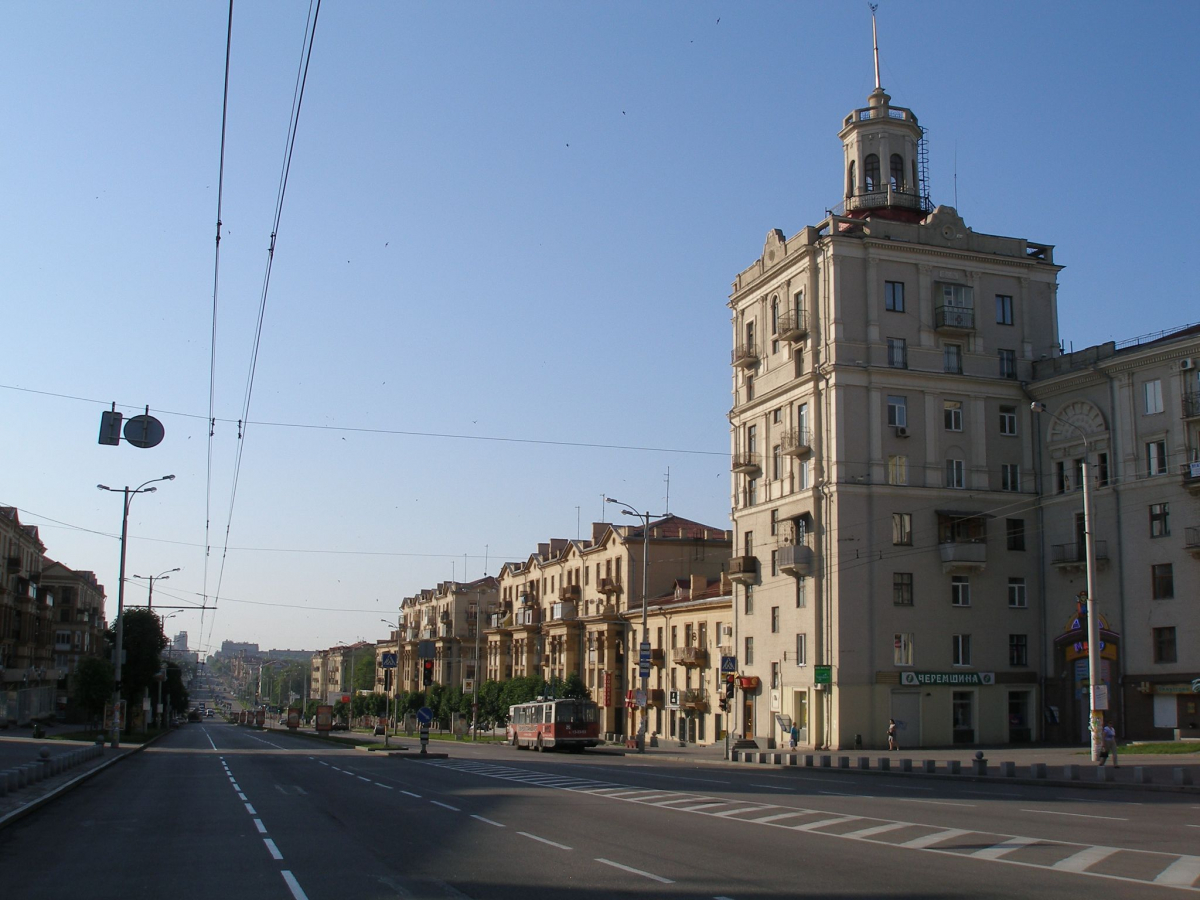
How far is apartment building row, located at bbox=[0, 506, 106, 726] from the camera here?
77000 millimetres

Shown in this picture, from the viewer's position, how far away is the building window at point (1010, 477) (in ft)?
171

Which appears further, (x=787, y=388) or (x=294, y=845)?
(x=787, y=388)

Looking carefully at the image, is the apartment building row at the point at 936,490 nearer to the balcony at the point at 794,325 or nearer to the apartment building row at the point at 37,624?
the balcony at the point at 794,325

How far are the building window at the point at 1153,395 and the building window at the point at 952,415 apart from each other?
8353 millimetres

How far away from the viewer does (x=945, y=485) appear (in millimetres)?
51344

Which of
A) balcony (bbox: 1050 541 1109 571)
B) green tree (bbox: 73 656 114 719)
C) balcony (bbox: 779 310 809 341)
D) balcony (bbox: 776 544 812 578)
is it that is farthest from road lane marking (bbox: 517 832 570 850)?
green tree (bbox: 73 656 114 719)

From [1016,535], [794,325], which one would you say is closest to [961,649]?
[1016,535]

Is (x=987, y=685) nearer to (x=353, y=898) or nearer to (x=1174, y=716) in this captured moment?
(x=1174, y=716)

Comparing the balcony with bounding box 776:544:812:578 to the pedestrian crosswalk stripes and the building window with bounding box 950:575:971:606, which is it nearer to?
the building window with bounding box 950:575:971:606

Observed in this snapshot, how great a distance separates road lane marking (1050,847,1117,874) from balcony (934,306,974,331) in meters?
39.4

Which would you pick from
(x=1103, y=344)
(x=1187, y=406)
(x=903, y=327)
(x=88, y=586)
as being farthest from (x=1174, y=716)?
(x=88, y=586)

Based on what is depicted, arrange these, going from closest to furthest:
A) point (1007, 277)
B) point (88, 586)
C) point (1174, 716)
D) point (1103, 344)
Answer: point (1174, 716) → point (1103, 344) → point (1007, 277) → point (88, 586)

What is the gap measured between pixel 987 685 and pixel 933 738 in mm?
3558

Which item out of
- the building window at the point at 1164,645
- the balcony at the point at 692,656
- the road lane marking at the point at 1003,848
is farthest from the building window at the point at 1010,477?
the road lane marking at the point at 1003,848
